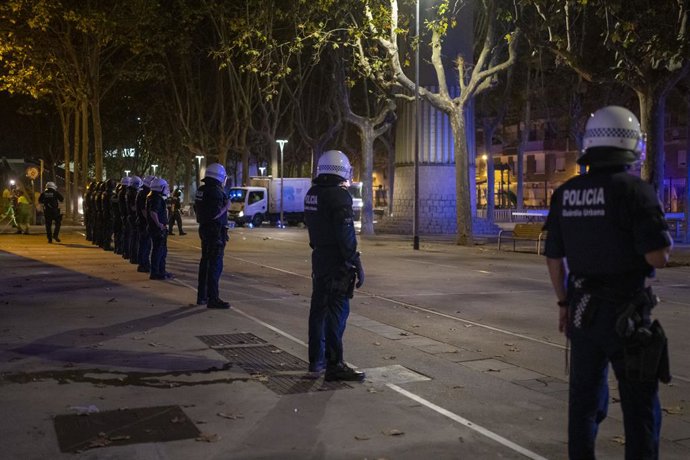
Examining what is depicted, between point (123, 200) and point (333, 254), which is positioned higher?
point (123, 200)

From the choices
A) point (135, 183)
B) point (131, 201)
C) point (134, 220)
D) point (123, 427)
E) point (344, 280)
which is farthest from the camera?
point (135, 183)

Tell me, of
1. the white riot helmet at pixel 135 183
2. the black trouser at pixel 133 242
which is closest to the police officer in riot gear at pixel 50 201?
the black trouser at pixel 133 242

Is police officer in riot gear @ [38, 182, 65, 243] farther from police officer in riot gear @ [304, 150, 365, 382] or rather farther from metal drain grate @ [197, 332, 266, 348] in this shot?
police officer in riot gear @ [304, 150, 365, 382]

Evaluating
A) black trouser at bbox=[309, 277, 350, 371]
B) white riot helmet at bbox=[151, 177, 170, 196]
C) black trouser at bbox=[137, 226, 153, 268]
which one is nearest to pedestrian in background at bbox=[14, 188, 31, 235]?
black trouser at bbox=[137, 226, 153, 268]

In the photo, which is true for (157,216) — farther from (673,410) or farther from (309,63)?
(309,63)

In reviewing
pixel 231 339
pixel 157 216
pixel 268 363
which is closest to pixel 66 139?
pixel 157 216

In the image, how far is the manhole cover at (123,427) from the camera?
5309mm

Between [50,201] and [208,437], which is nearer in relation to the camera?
[208,437]

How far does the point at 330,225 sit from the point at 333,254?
0.26 m

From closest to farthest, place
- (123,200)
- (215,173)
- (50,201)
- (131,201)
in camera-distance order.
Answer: (215,173)
(131,201)
(123,200)
(50,201)

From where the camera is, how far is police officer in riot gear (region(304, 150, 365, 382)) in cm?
682

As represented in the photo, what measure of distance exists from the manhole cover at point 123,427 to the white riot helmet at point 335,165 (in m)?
2.37

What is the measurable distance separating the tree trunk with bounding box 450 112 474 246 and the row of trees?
5cm

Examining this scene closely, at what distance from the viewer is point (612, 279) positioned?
4.04 metres
